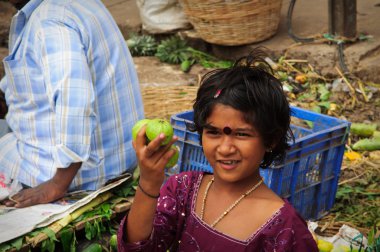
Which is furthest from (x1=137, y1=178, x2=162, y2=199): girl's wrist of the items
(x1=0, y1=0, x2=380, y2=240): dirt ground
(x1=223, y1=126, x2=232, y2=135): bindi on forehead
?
(x1=0, y1=0, x2=380, y2=240): dirt ground

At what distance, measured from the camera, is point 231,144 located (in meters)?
1.88

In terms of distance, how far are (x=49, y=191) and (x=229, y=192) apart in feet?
3.89

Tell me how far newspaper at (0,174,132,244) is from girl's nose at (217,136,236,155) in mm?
1210

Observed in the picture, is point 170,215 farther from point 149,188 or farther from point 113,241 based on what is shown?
point 113,241

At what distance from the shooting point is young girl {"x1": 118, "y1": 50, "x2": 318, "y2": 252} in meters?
1.89

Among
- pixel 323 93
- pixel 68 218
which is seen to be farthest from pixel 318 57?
pixel 68 218

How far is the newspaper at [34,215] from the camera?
8.94 ft

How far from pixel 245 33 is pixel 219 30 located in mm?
241

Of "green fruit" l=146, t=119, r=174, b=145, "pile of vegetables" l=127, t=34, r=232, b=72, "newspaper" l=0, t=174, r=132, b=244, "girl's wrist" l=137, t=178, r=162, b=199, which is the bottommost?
"pile of vegetables" l=127, t=34, r=232, b=72

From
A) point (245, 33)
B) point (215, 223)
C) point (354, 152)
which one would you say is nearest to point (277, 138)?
point (215, 223)

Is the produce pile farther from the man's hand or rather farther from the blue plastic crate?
the man's hand

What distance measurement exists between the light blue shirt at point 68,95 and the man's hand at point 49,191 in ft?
0.22

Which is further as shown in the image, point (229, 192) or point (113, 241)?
point (113, 241)

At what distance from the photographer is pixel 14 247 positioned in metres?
2.69
